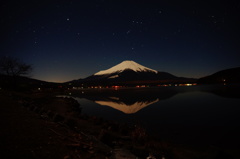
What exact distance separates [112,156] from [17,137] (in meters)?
4.08

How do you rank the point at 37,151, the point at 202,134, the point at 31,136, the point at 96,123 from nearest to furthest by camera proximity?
the point at 37,151 < the point at 31,136 < the point at 202,134 < the point at 96,123

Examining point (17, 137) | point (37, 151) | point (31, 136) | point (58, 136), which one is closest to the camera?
point (37, 151)

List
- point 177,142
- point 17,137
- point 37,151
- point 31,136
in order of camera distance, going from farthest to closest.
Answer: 1. point 177,142
2. point 31,136
3. point 17,137
4. point 37,151

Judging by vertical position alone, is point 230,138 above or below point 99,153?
below

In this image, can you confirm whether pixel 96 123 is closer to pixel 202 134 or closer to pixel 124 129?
pixel 124 129

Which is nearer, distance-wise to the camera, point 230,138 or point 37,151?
point 37,151

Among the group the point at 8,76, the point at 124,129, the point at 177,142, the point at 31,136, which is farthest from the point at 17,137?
the point at 8,76

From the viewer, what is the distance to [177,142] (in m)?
10.4

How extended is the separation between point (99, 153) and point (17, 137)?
3.51 m

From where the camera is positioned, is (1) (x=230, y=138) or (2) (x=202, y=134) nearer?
(1) (x=230, y=138)

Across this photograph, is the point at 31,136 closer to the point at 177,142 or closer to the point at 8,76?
the point at 177,142

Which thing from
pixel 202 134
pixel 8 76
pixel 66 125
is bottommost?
pixel 202 134

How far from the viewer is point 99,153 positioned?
6.22 meters

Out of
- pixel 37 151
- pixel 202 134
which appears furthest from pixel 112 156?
pixel 202 134
